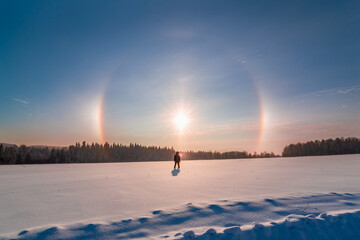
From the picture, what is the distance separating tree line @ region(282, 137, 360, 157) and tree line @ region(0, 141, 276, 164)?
Result: 51487mm

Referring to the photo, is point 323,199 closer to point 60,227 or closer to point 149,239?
point 149,239

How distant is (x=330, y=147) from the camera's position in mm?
113625

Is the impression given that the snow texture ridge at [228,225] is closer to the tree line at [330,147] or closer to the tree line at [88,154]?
the tree line at [88,154]

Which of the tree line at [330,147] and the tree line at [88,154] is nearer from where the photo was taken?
the tree line at [88,154]

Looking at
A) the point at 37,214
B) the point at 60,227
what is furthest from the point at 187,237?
the point at 37,214

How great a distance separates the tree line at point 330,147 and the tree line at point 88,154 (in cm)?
5149

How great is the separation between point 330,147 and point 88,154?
132 m

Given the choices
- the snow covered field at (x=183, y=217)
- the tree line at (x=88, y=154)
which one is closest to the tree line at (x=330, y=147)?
the tree line at (x=88, y=154)

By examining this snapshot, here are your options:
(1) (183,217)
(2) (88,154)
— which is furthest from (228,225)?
(2) (88,154)

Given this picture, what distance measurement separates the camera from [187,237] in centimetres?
489

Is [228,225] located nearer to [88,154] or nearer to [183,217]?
[183,217]

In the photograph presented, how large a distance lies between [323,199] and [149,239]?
22.4ft

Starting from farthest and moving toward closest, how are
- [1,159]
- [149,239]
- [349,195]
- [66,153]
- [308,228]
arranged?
[66,153] → [1,159] → [349,195] → [308,228] → [149,239]

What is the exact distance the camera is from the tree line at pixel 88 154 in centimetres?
8885
